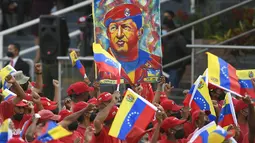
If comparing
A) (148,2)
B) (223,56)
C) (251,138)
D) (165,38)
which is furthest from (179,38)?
(251,138)

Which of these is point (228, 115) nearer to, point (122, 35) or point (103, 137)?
point (103, 137)

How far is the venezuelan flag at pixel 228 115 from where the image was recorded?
44.9 feet

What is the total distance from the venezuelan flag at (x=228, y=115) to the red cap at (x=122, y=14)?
9.63 ft

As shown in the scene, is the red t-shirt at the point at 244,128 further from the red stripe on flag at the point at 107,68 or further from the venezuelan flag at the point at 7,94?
the venezuelan flag at the point at 7,94

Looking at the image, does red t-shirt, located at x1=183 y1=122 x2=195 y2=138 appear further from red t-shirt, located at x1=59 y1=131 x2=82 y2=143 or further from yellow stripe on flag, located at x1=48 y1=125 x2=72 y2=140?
yellow stripe on flag, located at x1=48 y1=125 x2=72 y2=140

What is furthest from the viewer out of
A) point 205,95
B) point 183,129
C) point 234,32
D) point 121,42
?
point 234,32

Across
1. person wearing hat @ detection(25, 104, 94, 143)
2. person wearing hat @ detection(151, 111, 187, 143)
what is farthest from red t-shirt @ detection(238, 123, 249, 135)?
person wearing hat @ detection(25, 104, 94, 143)

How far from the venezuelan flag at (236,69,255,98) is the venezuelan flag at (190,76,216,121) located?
580mm

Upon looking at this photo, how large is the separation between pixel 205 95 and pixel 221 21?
6918 mm

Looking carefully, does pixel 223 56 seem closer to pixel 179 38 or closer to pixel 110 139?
pixel 179 38

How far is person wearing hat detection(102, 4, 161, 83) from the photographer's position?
16.3 metres

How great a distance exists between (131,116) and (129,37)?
13.3 feet

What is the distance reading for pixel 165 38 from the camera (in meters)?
21.4

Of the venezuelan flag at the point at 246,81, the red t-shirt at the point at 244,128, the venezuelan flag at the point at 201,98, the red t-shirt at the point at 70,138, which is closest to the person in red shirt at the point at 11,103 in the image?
the red t-shirt at the point at 70,138
